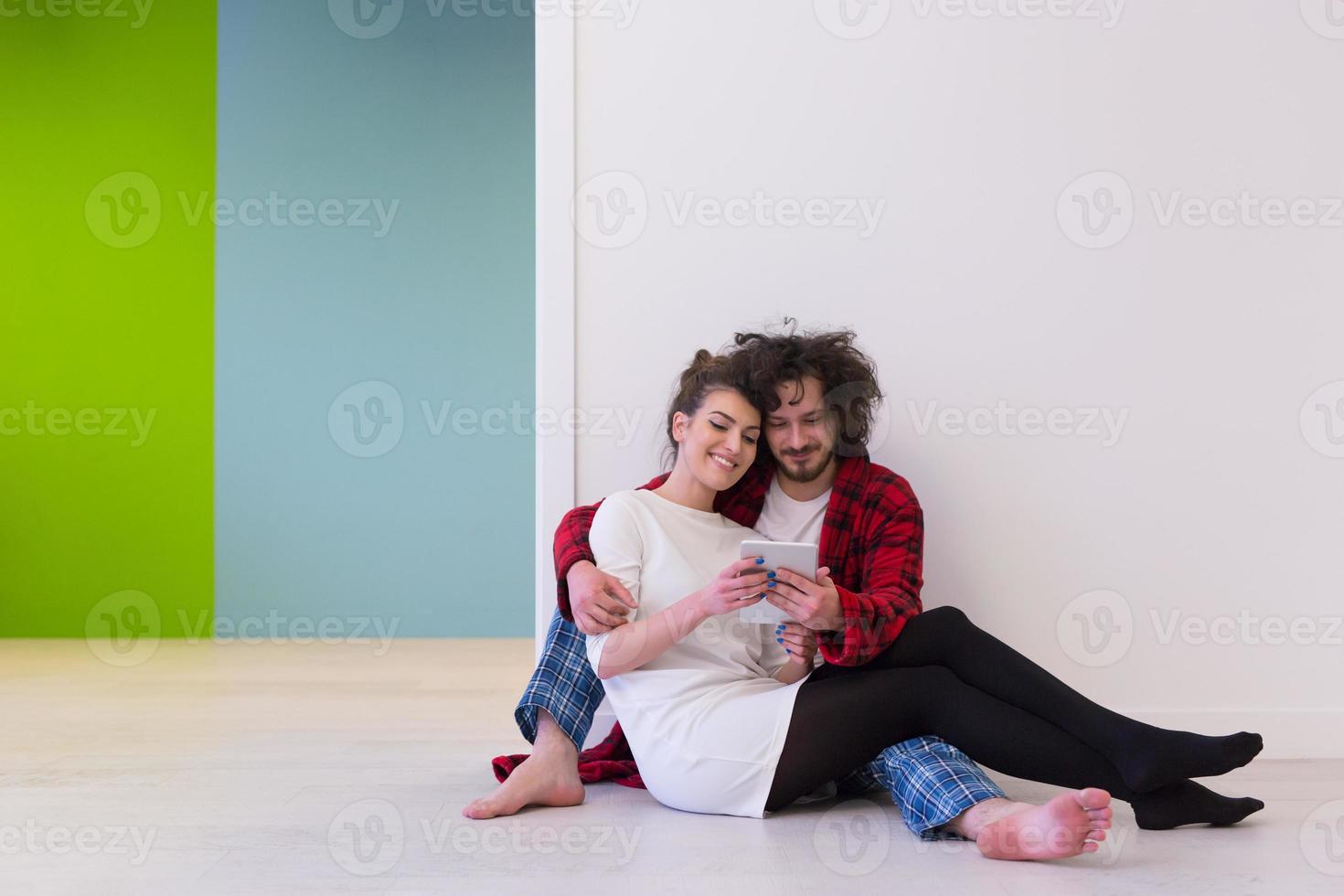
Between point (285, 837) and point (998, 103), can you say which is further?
point (998, 103)

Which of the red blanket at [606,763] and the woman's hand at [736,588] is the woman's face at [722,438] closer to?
the woman's hand at [736,588]

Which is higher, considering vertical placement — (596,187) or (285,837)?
(596,187)

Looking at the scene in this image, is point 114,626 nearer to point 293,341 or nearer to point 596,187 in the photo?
point 293,341

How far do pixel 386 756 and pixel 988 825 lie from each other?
126 centimetres

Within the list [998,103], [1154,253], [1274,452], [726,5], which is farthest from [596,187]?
[1274,452]

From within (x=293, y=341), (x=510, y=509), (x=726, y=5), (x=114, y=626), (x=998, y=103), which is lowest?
(x=114, y=626)

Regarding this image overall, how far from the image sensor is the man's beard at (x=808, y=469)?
210 cm

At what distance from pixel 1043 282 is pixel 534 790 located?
1494mm

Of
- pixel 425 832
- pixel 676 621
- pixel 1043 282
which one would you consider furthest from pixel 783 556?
pixel 1043 282

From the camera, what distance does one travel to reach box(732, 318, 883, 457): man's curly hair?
204 cm

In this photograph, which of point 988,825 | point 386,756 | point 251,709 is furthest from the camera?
point 251,709

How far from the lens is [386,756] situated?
2301 millimetres

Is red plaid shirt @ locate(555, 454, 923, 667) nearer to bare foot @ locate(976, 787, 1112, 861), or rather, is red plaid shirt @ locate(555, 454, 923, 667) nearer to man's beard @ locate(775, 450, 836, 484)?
man's beard @ locate(775, 450, 836, 484)

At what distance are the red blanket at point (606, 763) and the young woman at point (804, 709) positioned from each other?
0.72 ft
